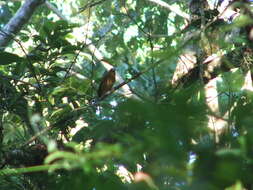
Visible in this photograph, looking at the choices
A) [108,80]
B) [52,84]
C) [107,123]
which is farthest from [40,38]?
[107,123]

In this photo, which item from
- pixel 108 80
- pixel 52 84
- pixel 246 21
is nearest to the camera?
pixel 246 21

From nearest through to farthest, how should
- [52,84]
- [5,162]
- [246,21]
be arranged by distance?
1. [246,21]
2. [5,162]
3. [52,84]

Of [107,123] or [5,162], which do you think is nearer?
[107,123]

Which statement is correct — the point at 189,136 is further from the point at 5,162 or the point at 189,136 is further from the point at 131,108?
the point at 5,162

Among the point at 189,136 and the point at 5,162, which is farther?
the point at 5,162

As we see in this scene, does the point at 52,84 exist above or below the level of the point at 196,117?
above

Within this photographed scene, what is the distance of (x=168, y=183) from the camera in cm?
44

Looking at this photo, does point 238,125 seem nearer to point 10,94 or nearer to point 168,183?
point 168,183

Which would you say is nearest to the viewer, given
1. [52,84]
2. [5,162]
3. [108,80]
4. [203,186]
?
[203,186]

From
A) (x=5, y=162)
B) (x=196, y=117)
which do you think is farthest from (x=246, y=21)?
(x=5, y=162)

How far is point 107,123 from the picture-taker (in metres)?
0.50

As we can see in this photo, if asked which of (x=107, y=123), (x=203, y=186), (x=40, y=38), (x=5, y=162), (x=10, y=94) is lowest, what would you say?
(x=203, y=186)

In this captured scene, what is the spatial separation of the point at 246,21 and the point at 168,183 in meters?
0.19

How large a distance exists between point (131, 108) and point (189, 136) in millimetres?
63
